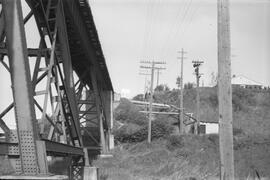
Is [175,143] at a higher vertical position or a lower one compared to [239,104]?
lower

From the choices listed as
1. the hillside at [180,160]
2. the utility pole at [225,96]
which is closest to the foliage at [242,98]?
the hillside at [180,160]

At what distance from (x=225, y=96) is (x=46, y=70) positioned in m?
5.10

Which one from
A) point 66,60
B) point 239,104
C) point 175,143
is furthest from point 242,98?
point 66,60

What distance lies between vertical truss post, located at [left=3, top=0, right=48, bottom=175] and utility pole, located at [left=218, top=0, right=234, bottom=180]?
137 inches

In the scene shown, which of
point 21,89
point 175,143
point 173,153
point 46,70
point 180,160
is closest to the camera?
point 21,89

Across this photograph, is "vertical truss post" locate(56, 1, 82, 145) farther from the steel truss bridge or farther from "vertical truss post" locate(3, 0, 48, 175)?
"vertical truss post" locate(3, 0, 48, 175)

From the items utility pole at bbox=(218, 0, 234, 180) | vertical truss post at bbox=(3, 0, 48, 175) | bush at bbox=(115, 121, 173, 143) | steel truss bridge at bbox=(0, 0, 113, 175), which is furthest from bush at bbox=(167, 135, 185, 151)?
vertical truss post at bbox=(3, 0, 48, 175)

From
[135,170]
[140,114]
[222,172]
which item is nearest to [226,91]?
[222,172]

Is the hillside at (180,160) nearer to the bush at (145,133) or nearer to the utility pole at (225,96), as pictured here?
the bush at (145,133)

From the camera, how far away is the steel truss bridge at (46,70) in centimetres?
725

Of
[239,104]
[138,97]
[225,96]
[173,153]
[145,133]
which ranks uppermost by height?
[138,97]

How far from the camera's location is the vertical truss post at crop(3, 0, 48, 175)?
23.7 feet

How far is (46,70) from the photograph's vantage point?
11180 millimetres

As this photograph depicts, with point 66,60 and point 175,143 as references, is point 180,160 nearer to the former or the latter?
point 175,143
